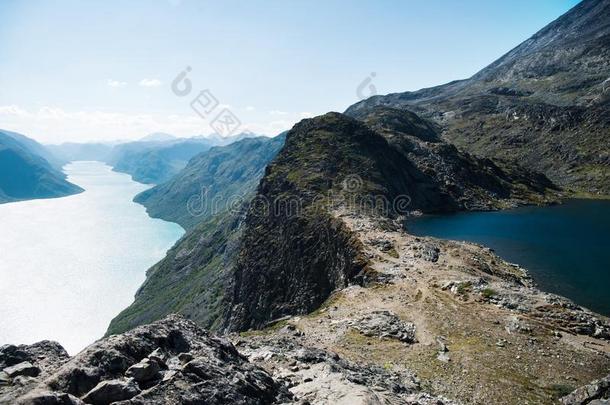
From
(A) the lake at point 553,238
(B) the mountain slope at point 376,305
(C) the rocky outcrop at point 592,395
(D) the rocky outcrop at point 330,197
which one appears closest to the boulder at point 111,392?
(B) the mountain slope at point 376,305

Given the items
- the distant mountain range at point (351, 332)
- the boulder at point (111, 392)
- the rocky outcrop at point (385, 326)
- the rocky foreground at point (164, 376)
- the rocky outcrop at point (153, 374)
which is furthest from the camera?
the rocky outcrop at point (385, 326)

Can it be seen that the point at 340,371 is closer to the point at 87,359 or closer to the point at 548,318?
the point at 87,359

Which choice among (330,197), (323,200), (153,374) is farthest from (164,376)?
(330,197)

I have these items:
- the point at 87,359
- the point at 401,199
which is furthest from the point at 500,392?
the point at 401,199

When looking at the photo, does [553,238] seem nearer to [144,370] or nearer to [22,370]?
[144,370]

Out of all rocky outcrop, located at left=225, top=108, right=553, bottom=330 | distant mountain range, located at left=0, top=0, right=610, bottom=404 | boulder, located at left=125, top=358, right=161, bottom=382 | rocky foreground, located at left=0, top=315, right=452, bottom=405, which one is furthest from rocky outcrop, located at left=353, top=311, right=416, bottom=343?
boulder, located at left=125, top=358, right=161, bottom=382

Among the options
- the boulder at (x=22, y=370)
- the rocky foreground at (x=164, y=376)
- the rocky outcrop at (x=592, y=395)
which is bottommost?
the rocky outcrop at (x=592, y=395)

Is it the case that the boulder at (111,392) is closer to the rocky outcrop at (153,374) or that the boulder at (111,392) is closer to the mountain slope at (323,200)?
the rocky outcrop at (153,374)

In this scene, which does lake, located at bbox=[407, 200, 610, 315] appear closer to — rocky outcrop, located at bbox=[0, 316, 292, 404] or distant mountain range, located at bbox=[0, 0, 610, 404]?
distant mountain range, located at bbox=[0, 0, 610, 404]

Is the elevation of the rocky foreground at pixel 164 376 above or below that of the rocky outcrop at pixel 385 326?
above
